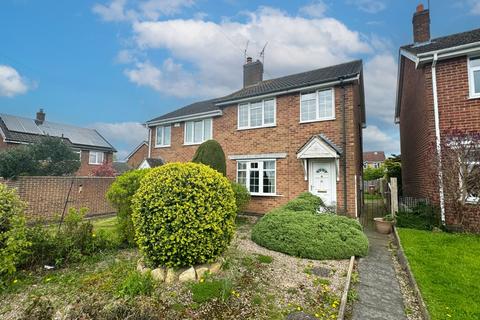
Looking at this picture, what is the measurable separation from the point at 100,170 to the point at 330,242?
82.5ft

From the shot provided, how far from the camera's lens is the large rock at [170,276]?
4.24 m

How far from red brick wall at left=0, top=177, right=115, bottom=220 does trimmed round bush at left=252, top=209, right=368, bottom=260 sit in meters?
9.57

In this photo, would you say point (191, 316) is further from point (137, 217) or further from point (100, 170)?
point (100, 170)

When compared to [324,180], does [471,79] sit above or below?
above

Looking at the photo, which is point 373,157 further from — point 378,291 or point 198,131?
point 378,291

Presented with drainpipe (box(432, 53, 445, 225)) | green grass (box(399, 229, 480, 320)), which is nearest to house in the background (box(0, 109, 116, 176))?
green grass (box(399, 229, 480, 320))

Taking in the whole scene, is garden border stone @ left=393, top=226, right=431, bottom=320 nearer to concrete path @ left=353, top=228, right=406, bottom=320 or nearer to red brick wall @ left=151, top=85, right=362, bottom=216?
concrete path @ left=353, top=228, right=406, bottom=320

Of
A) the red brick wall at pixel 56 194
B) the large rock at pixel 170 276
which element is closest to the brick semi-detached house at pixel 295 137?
the red brick wall at pixel 56 194

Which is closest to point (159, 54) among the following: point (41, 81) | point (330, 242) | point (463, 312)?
point (41, 81)

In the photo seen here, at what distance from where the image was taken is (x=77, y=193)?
12945 millimetres

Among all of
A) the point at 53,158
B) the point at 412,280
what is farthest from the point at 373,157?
the point at 53,158

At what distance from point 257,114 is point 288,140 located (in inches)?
98.0

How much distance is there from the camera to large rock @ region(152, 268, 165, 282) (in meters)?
4.30

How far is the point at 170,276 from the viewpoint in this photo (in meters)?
4.27
